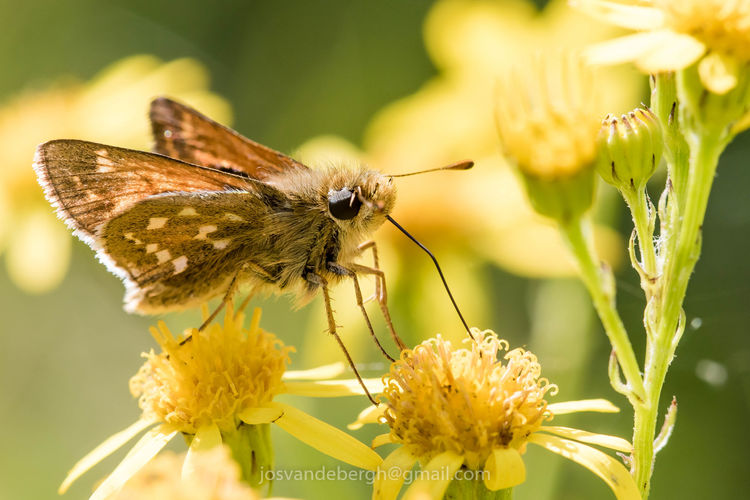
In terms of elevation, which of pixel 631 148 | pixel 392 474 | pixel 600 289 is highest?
pixel 631 148

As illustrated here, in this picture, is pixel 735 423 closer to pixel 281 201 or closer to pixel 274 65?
pixel 281 201

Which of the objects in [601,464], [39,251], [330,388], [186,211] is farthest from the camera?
[39,251]

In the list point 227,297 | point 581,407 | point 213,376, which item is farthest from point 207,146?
point 581,407

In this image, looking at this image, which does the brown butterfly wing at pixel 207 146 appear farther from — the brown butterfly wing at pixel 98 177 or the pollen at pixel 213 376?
the pollen at pixel 213 376

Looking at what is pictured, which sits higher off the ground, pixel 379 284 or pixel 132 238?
pixel 132 238

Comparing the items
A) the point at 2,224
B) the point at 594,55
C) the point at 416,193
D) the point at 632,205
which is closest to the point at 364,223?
the point at 632,205

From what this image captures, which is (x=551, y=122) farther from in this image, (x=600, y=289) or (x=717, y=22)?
(x=717, y=22)
